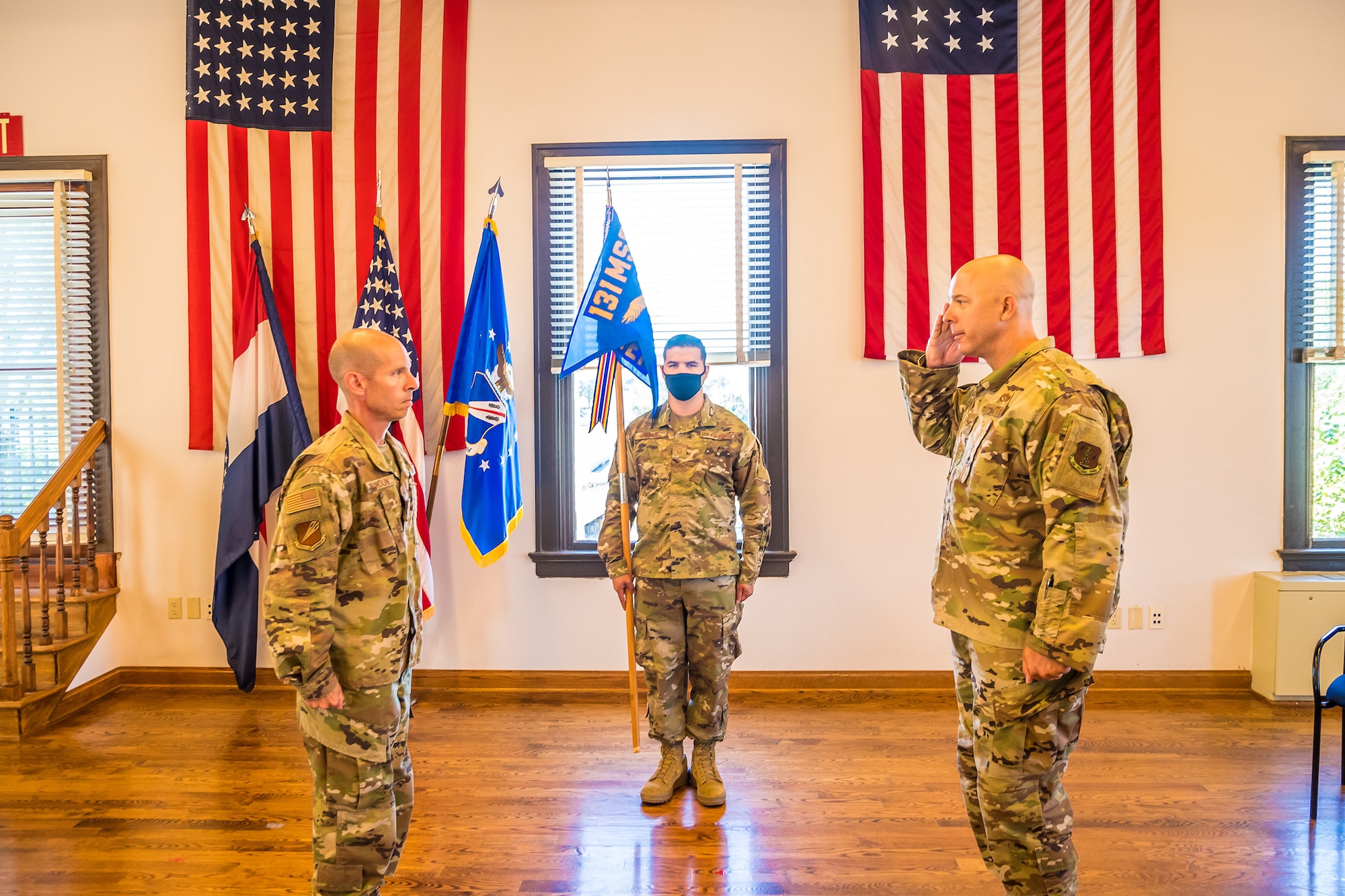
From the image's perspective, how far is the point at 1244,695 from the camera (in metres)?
4.04

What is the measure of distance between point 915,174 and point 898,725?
2646mm

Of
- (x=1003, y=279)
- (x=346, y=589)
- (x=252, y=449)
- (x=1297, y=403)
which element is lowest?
(x=346, y=589)

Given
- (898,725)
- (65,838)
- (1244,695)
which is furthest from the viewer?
(1244,695)

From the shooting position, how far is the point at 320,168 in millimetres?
4184

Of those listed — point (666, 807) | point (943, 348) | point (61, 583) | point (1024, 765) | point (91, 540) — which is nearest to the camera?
point (1024, 765)

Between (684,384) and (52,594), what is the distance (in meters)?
3.65

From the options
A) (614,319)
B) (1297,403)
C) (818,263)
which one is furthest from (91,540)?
(1297,403)

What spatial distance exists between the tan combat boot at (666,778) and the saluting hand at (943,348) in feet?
5.72

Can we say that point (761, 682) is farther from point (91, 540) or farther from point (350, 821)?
point (91, 540)

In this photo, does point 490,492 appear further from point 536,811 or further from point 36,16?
point 36,16

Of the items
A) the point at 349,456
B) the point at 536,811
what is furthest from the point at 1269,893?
the point at 349,456

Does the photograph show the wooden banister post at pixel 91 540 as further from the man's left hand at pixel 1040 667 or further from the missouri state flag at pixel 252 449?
the man's left hand at pixel 1040 667

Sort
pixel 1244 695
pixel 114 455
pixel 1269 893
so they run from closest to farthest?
pixel 1269 893 → pixel 1244 695 → pixel 114 455

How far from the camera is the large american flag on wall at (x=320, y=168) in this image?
414 cm
